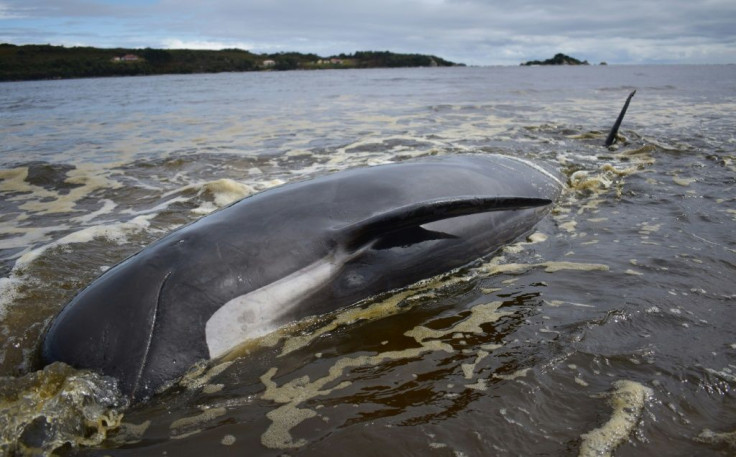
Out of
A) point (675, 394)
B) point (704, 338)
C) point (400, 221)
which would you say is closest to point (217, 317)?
point (400, 221)

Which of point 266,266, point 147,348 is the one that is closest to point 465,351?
point 266,266

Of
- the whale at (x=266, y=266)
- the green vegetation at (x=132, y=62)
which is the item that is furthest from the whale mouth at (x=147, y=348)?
the green vegetation at (x=132, y=62)

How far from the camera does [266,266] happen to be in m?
3.45

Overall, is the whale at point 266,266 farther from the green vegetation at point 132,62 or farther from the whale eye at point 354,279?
the green vegetation at point 132,62

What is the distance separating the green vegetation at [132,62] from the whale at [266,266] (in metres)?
95.5

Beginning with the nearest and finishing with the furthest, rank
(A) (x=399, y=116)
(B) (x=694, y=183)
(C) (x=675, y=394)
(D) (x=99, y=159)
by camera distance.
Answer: (C) (x=675, y=394)
(B) (x=694, y=183)
(D) (x=99, y=159)
(A) (x=399, y=116)

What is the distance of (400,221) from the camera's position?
11.7 ft

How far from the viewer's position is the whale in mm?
2926

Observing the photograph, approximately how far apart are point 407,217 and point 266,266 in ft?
3.25

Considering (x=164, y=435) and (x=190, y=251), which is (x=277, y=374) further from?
(x=190, y=251)

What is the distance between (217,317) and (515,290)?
227cm

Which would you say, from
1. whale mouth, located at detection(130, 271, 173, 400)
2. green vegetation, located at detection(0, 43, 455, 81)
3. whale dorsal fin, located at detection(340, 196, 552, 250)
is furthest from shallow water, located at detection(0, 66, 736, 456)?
green vegetation, located at detection(0, 43, 455, 81)

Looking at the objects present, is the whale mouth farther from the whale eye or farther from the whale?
the whale eye

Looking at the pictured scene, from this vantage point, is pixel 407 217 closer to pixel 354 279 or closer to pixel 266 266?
pixel 354 279
